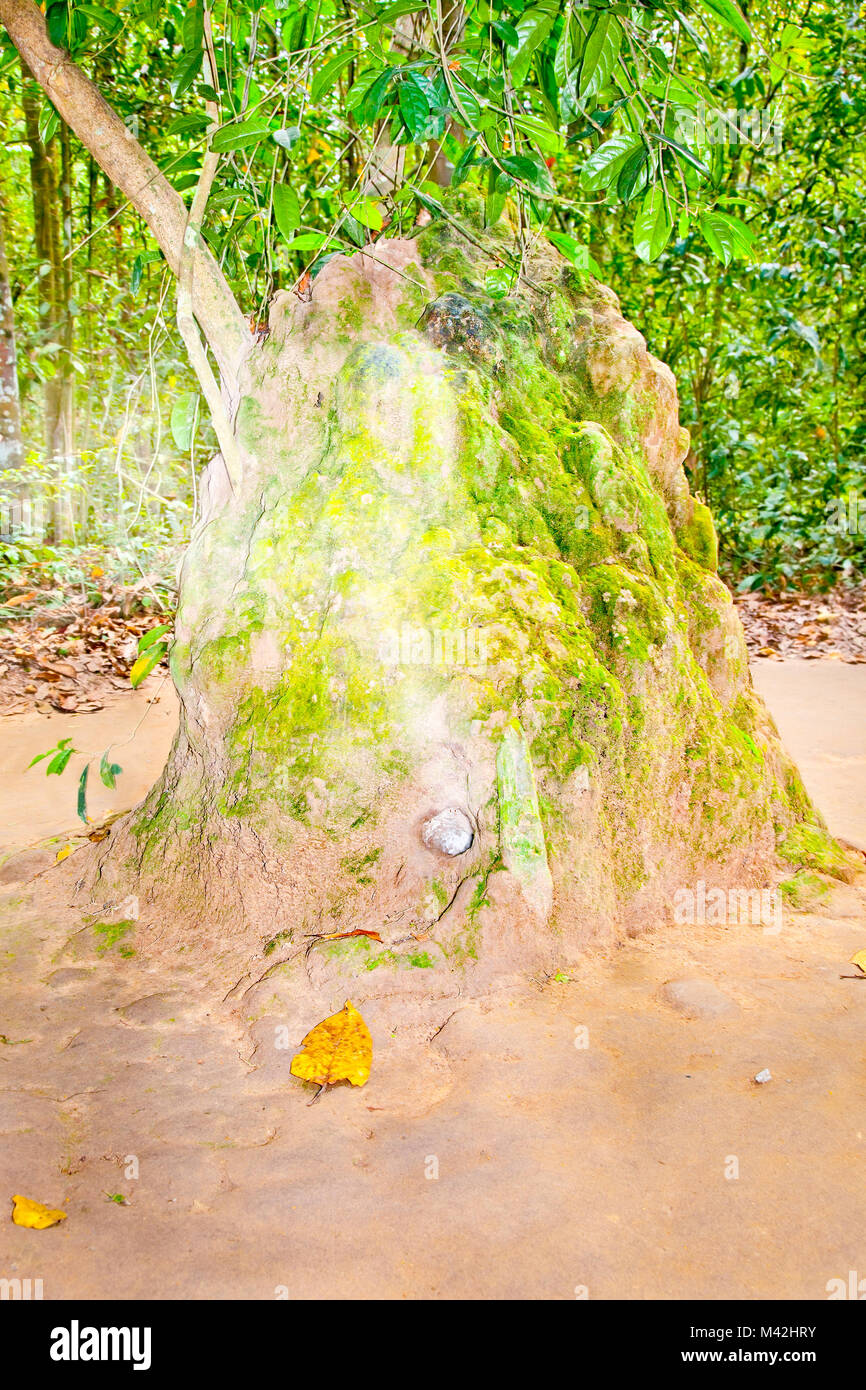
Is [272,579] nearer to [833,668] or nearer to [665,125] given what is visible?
[665,125]

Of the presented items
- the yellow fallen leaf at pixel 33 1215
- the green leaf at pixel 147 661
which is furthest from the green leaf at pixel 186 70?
the yellow fallen leaf at pixel 33 1215

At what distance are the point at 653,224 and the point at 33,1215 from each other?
2.09 meters

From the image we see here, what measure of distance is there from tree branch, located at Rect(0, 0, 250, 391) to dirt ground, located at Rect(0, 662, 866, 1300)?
177 cm

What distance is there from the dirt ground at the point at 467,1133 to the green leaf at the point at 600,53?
185cm

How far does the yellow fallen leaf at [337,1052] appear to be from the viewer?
180cm

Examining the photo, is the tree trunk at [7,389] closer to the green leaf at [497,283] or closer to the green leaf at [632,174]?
the green leaf at [497,283]

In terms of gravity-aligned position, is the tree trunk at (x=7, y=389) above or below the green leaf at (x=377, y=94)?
above

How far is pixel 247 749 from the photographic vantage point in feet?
7.75

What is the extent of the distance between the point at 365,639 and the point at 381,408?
0.65 metres

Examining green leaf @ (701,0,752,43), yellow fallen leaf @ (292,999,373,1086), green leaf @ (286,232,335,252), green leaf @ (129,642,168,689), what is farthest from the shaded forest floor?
green leaf @ (701,0,752,43)

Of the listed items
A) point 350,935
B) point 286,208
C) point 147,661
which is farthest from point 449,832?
point 286,208

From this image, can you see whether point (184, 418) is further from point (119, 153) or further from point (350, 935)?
point (350, 935)

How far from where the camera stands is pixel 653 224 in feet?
6.04

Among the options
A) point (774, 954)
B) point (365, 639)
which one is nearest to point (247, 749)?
point (365, 639)
